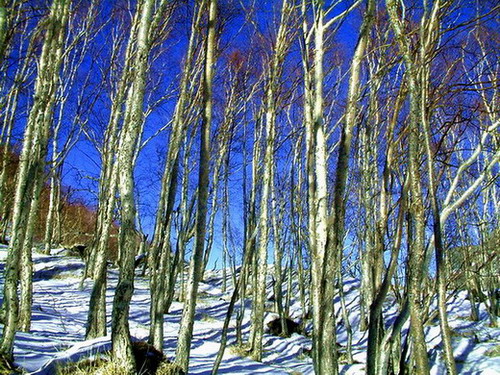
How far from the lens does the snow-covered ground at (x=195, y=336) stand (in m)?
5.09

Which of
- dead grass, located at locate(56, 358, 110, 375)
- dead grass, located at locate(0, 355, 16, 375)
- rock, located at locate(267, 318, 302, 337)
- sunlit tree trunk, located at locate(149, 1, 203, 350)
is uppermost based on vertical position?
sunlit tree trunk, located at locate(149, 1, 203, 350)

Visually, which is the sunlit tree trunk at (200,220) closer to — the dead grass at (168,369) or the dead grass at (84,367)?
the dead grass at (168,369)

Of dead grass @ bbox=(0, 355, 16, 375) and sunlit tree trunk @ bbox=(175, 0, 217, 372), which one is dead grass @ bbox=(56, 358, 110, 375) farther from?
sunlit tree trunk @ bbox=(175, 0, 217, 372)

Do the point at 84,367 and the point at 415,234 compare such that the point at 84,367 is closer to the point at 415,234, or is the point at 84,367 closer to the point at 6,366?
the point at 6,366

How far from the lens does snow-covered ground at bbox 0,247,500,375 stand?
5090mm

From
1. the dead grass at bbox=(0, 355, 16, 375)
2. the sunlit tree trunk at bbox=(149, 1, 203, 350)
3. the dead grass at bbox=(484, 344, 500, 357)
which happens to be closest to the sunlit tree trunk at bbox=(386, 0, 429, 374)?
the sunlit tree trunk at bbox=(149, 1, 203, 350)

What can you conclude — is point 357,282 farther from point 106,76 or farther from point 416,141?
point 416,141

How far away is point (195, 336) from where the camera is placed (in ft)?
32.7

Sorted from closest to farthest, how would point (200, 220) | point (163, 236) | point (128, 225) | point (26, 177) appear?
point (128, 225) → point (26, 177) → point (200, 220) → point (163, 236)

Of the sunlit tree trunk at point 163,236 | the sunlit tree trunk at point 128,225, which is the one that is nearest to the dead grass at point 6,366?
the sunlit tree trunk at point 128,225

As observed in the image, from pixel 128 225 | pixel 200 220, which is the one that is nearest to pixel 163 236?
pixel 200 220

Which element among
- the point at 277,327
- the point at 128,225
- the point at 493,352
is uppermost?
the point at 128,225

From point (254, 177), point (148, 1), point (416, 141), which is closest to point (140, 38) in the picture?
point (148, 1)

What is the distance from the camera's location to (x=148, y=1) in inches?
180
